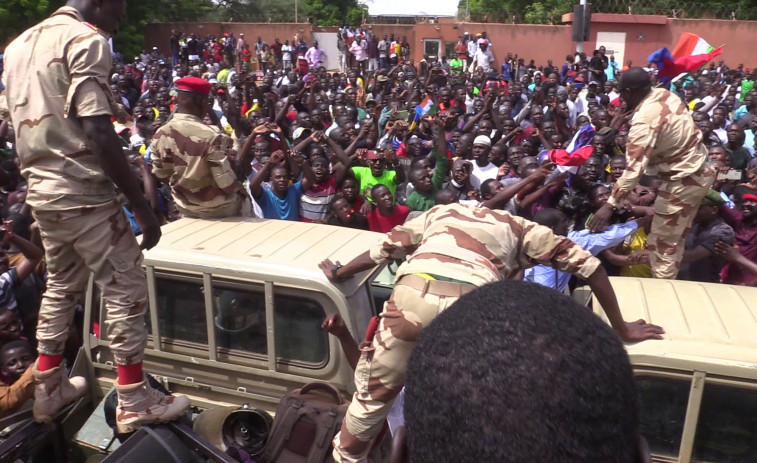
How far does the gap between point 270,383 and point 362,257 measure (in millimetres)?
787

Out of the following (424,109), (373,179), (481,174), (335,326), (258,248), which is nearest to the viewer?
(335,326)

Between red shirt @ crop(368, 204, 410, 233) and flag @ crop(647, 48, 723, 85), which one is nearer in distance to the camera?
red shirt @ crop(368, 204, 410, 233)

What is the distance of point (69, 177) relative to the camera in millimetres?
2539

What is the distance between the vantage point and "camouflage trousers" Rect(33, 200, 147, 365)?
2611 mm

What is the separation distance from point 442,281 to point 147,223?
1.23m

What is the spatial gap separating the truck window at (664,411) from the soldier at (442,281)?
0.62 feet

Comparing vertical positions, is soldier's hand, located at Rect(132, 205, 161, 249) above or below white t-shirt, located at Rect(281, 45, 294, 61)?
below

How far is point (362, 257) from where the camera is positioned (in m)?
2.85

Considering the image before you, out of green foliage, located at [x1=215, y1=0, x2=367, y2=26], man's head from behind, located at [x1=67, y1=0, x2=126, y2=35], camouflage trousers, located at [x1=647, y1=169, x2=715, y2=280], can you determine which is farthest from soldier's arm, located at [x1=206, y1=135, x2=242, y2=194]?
green foliage, located at [x1=215, y1=0, x2=367, y2=26]

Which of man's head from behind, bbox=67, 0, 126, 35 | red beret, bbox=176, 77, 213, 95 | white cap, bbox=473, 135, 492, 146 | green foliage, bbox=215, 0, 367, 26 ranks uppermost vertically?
green foliage, bbox=215, 0, 367, 26

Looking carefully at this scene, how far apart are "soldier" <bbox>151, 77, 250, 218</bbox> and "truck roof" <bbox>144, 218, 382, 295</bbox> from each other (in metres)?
0.15

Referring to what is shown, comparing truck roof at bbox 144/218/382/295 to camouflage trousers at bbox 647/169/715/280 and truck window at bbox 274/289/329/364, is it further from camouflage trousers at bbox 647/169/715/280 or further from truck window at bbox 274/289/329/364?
camouflage trousers at bbox 647/169/715/280

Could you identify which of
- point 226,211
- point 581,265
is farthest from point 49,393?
point 581,265

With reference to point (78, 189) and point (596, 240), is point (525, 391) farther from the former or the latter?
point (596, 240)
